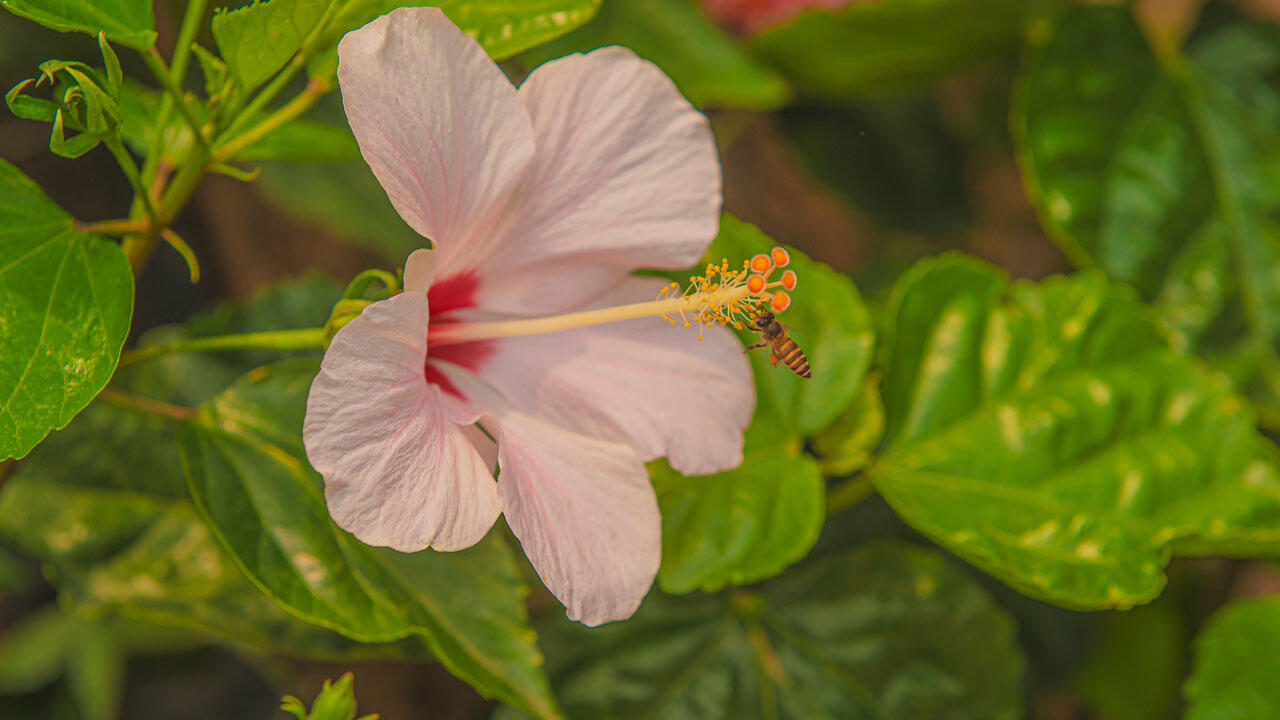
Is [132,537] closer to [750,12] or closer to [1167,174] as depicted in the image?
[750,12]

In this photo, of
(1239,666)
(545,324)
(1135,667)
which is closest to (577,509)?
(545,324)

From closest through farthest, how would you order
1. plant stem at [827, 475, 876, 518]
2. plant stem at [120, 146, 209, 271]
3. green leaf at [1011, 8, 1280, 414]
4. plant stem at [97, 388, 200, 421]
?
1. plant stem at [120, 146, 209, 271]
2. plant stem at [97, 388, 200, 421]
3. plant stem at [827, 475, 876, 518]
4. green leaf at [1011, 8, 1280, 414]

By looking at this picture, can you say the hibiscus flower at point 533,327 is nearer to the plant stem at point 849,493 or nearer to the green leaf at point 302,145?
the green leaf at point 302,145

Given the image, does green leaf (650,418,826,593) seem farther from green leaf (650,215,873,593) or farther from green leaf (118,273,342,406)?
green leaf (118,273,342,406)

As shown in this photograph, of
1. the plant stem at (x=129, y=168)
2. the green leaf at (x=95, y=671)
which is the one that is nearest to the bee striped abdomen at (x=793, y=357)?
the plant stem at (x=129, y=168)

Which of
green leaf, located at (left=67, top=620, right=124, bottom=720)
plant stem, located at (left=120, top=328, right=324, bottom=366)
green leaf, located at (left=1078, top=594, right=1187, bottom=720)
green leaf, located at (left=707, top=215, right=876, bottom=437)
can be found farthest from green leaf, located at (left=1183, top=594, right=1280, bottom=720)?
green leaf, located at (left=67, top=620, right=124, bottom=720)

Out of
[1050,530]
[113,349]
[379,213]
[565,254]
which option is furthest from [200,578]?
[1050,530]
